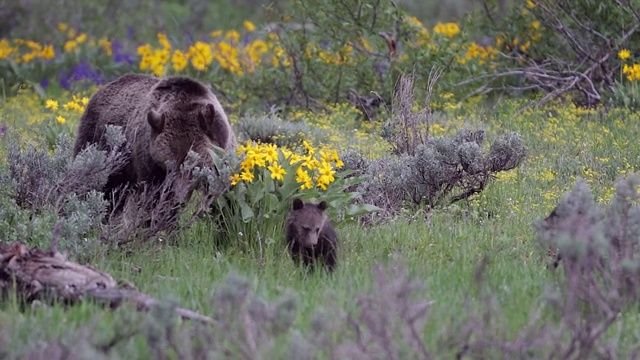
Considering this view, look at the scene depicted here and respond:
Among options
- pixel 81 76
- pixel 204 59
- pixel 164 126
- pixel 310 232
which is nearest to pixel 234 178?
pixel 164 126

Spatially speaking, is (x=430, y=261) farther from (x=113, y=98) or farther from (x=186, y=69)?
(x=186, y=69)

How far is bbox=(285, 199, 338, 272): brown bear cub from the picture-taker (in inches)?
268

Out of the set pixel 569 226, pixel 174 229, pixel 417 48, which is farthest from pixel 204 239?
pixel 417 48

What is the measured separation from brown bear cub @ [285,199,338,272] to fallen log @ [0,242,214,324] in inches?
54.6

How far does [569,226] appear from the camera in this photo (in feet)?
15.9

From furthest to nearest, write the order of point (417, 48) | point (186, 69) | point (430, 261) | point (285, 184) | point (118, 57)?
point (118, 57) < point (186, 69) < point (417, 48) < point (285, 184) < point (430, 261)

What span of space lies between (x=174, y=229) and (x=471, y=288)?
249cm

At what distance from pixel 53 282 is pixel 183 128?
232 cm

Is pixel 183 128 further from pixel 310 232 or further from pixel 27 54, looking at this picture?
pixel 27 54

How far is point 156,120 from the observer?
7.61m

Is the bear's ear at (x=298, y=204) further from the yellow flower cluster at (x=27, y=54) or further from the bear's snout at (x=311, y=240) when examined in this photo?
the yellow flower cluster at (x=27, y=54)

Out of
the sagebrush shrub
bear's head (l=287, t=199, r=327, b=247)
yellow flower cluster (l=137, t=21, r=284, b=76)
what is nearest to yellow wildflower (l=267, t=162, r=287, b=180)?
bear's head (l=287, t=199, r=327, b=247)

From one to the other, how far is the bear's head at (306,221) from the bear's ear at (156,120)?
1.28 m

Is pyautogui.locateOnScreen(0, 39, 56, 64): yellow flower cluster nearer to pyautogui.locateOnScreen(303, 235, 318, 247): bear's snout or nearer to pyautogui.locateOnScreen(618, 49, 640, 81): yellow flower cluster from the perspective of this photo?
pyautogui.locateOnScreen(618, 49, 640, 81): yellow flower cluster
